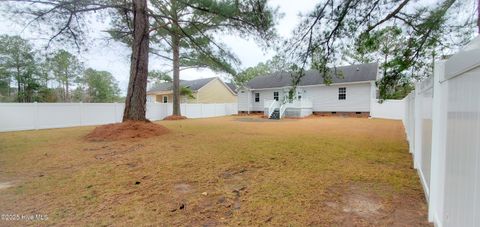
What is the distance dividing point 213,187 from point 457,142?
273cm

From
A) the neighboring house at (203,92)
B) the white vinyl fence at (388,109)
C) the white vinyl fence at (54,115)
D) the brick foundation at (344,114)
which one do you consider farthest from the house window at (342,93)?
the white vinyl fence at (54,115)

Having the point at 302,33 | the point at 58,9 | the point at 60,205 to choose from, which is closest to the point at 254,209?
the point at 60,205

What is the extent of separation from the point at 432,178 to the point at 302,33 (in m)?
5.55

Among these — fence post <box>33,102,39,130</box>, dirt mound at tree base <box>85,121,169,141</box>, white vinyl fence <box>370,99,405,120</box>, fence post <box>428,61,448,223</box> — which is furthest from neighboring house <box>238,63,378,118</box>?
fence post <box>428,61,448,223</box>

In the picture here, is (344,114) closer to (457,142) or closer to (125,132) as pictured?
(125,132)

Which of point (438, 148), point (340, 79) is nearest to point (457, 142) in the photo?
point (438, 148)

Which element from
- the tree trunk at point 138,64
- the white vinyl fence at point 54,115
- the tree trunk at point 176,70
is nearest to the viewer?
the tree trunk at point 138,64

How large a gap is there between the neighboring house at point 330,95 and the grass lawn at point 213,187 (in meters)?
12.0

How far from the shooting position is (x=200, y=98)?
27.4m

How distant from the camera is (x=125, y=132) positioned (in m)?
7.68

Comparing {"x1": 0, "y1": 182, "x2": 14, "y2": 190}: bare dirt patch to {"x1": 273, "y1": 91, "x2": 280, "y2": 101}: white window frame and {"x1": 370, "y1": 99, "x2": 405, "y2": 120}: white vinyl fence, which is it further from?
{"x1": 273, "y1": 91, "x2": 280, "y2": 101}: white window frame

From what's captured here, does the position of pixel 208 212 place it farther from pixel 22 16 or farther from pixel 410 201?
pixel 22 16

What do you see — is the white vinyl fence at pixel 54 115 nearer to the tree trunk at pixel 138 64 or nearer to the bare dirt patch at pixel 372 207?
the tree trunk at pixel 138 64

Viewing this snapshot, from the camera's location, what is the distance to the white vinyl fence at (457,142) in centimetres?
121
